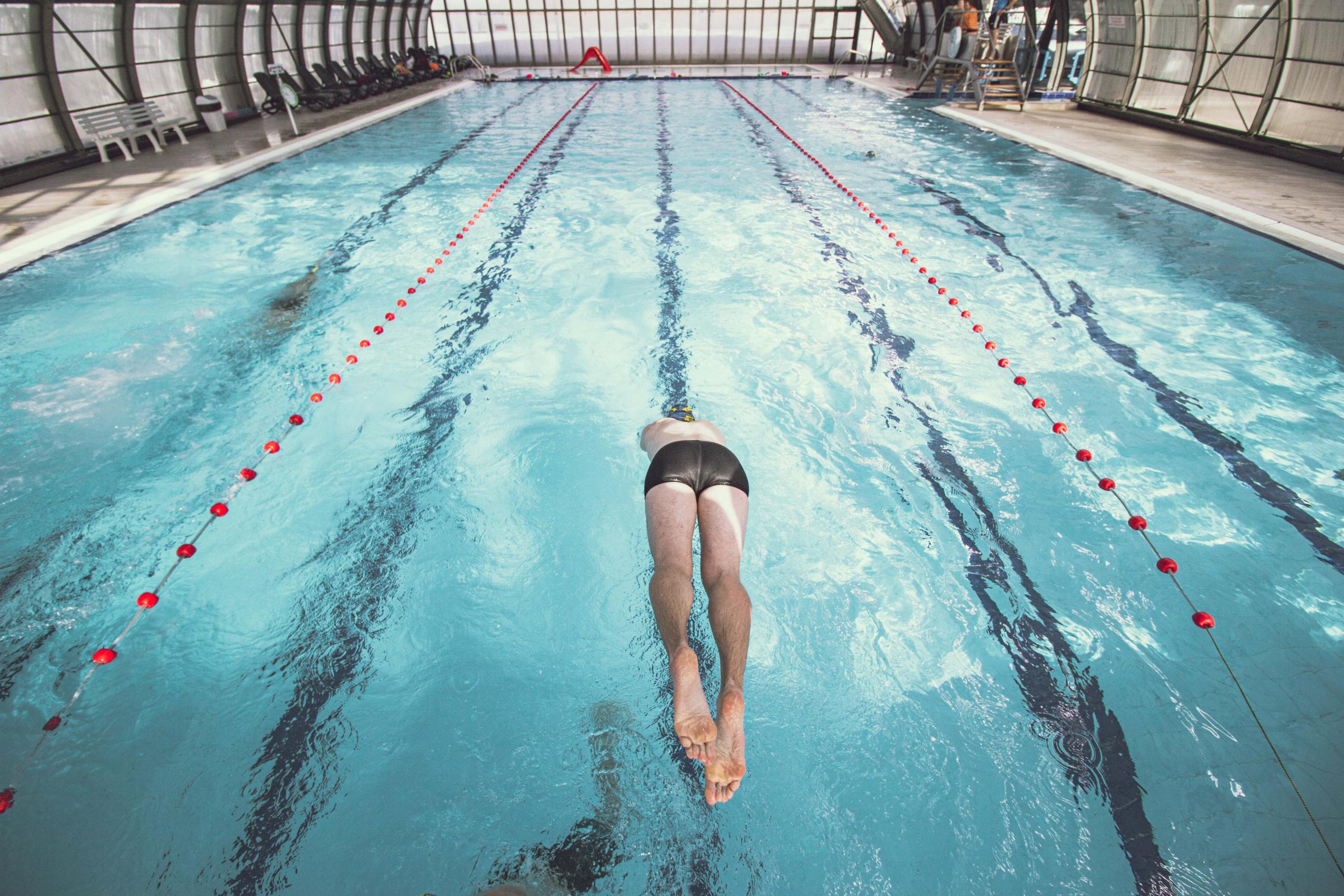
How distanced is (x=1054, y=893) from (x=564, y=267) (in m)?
5.43

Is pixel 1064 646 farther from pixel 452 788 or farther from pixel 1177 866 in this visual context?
pixel 452 788

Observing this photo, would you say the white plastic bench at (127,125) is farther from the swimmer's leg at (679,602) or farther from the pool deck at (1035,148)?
the swimmer's leg at (679,602)

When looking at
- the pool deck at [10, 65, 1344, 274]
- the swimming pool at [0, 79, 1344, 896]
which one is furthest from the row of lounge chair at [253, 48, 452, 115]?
the swimming pool at [0, 79, 1344, 896]

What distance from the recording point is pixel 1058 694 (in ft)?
7.21

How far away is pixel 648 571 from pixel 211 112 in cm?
1264

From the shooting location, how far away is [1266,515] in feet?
9.72

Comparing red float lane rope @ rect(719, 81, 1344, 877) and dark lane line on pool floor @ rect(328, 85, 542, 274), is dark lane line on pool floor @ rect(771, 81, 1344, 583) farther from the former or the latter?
dark lane line on pool floor @ rect(328, 85, 542, 274)

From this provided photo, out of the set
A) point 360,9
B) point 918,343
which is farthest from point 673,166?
point 360,9

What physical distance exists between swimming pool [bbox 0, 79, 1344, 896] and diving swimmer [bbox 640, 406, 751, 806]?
0.50 metres

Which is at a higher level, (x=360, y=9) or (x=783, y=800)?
(x=360, y=9)

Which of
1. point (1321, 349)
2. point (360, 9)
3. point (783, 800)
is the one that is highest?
point (360, 9)

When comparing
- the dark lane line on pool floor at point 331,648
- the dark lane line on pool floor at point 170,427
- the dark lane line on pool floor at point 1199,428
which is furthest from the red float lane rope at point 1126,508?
the dark lane line on pool floor at point 170,427

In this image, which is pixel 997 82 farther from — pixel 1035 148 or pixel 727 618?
pixel 727 618

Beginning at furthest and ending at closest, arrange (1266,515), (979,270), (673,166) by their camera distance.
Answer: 1. (673,166)
2. (979,270)
3. (1266,515)
